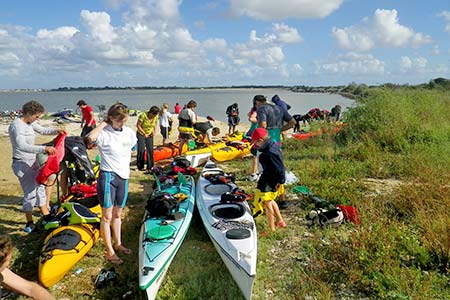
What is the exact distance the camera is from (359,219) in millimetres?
4887

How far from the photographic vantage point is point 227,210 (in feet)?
16.8

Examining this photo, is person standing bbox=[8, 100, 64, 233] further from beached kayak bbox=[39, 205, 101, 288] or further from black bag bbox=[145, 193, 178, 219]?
black bag bbox=[145, 193, 178, 219]

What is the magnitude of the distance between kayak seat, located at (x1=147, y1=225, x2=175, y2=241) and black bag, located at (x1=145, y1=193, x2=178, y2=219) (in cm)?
36

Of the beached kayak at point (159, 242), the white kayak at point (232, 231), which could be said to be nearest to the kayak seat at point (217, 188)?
the white kayak at point (232, 231)

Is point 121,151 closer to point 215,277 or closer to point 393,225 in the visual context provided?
point 215,277

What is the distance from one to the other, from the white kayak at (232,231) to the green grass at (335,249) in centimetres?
27

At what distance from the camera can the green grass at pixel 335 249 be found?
3.66m

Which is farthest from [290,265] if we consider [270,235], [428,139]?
[428,139]

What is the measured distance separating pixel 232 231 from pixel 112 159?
5.37 feet

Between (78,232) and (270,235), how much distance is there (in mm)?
2543

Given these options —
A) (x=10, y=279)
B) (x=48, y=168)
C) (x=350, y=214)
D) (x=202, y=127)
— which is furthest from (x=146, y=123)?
(x=10, y=279)

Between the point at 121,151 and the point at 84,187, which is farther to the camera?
the point at 84,187

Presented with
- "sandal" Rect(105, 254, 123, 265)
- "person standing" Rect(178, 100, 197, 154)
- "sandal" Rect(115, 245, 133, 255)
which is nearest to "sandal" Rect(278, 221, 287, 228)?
"sandal" Rect(115, 245, 133, 255)

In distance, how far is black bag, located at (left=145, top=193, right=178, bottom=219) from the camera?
4844 mm
